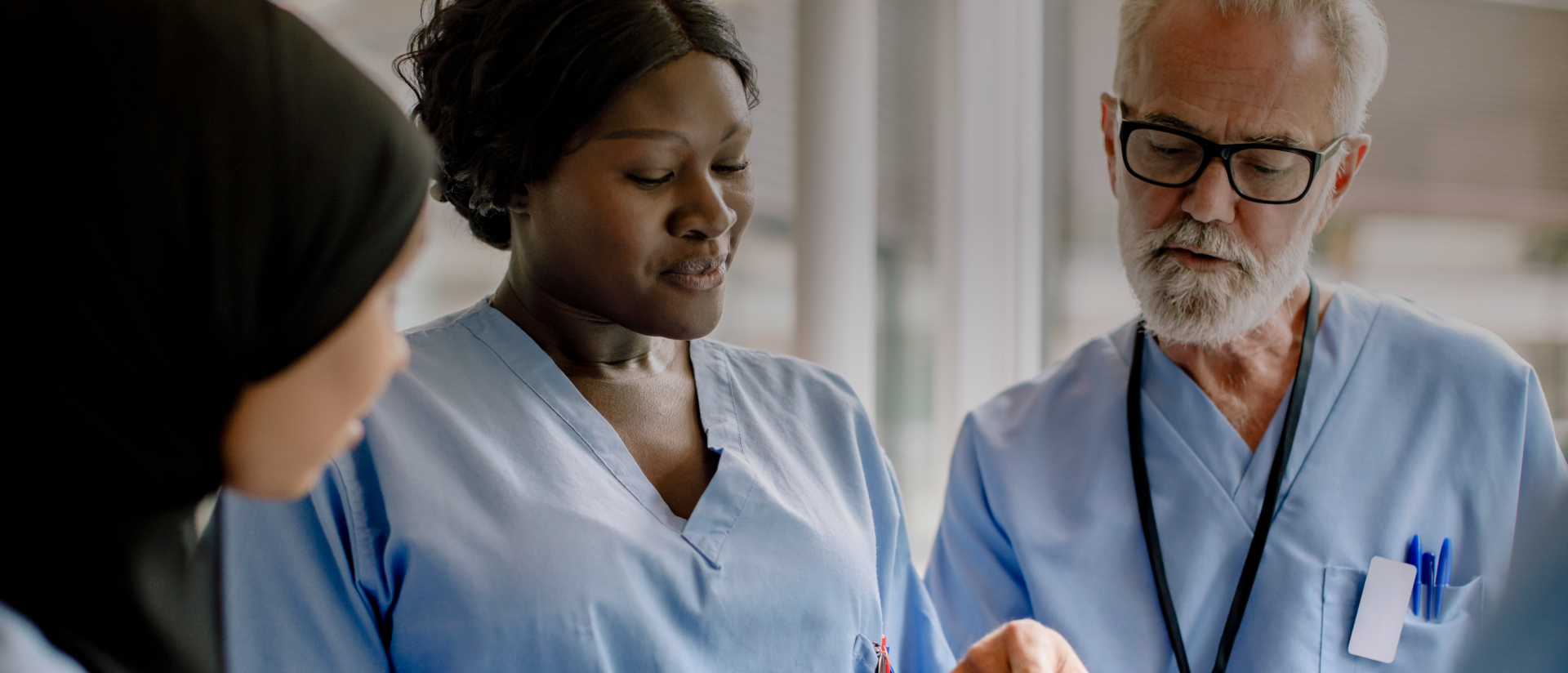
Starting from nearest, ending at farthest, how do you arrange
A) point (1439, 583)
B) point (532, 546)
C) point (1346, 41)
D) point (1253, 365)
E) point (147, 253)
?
point (147, 253), point (532, 546), point (1439, 583), point (1346, 41), point (1253, 365)

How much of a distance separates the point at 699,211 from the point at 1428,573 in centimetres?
108

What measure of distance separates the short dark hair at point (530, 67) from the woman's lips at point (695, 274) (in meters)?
0.17

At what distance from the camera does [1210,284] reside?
1.36 m

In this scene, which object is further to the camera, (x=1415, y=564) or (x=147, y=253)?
(x=1415, y=564)

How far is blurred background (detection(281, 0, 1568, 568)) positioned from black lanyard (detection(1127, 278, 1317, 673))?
568mm

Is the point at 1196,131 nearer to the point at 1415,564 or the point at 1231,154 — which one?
the point at 1231,154

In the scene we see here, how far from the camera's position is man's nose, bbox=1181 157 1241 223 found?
1.32 m

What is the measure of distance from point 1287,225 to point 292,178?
132 centimetres

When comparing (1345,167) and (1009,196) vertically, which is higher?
(1345,167)

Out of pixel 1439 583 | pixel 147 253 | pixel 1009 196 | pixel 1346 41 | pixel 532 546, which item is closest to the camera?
pixel 147 253

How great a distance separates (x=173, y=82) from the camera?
0.55 metres

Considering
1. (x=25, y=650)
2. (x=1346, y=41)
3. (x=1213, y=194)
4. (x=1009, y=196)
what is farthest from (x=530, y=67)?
(x=1009, y=196)

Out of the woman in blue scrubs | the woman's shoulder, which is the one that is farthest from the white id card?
the woman's shoulder

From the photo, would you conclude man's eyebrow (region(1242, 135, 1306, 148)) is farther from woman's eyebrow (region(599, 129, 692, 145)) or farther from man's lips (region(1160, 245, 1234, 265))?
woman's eyebrow (region(599, 129, 692, 145))
